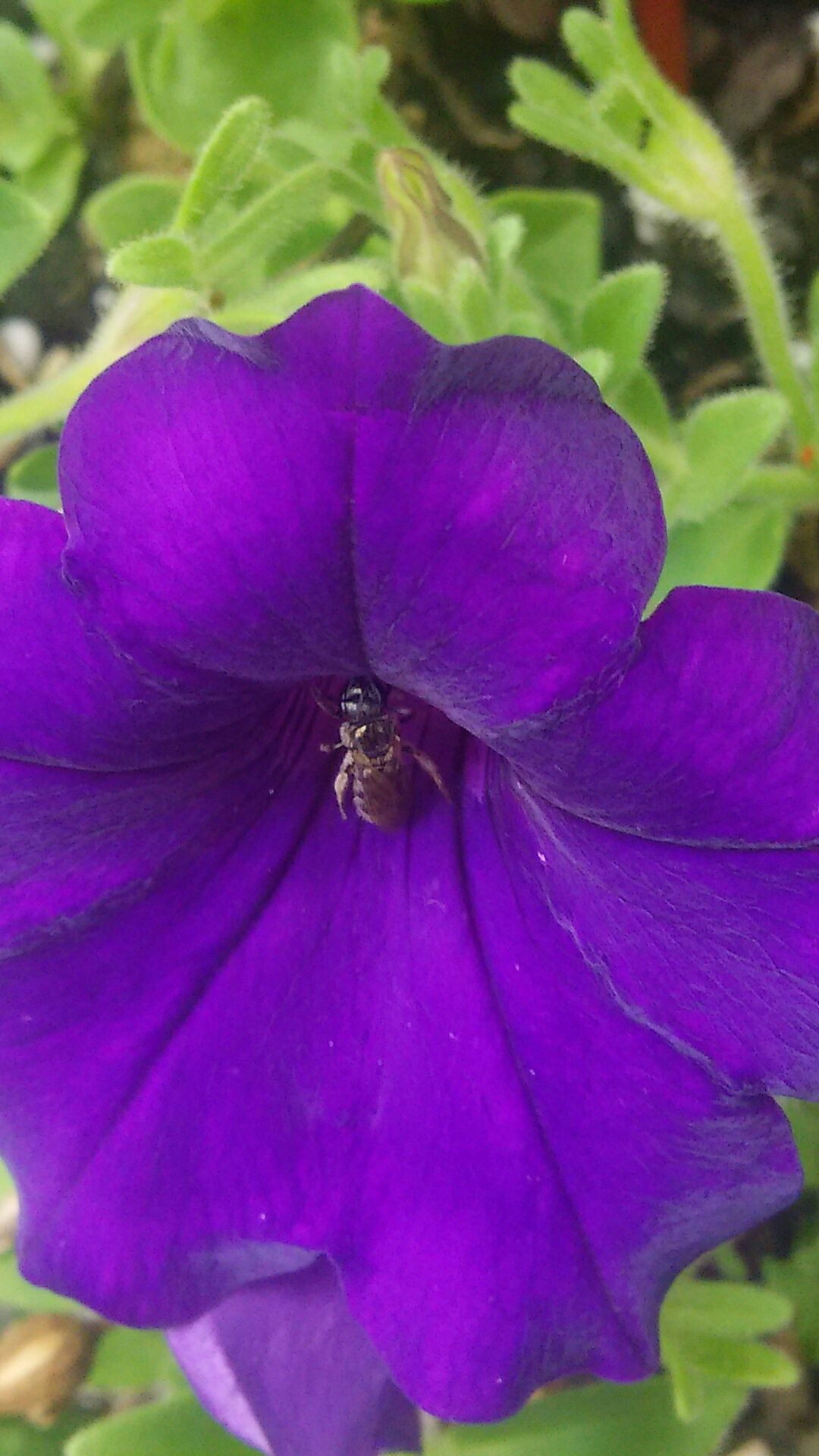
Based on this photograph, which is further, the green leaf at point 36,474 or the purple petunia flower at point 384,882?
the green leaf at point 36,474

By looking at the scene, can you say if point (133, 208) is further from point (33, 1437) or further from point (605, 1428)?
point (33, 1437)

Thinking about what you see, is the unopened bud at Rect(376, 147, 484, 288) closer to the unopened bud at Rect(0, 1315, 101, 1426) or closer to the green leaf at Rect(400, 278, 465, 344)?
the green leaf at Rect(400, 278, 465, 344)

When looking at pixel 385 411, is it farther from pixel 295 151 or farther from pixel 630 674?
pixel 295 151

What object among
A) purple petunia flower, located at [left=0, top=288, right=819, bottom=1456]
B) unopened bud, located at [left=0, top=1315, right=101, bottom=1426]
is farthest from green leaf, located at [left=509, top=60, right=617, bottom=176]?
unopened bud, located at [left=0, top=1315, right=101, bottom=1426]

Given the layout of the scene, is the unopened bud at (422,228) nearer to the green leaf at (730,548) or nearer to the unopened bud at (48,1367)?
the green leaf at (730,548)

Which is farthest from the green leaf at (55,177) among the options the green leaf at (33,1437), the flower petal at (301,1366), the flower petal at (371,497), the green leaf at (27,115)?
the green leaf at (33,1437)
